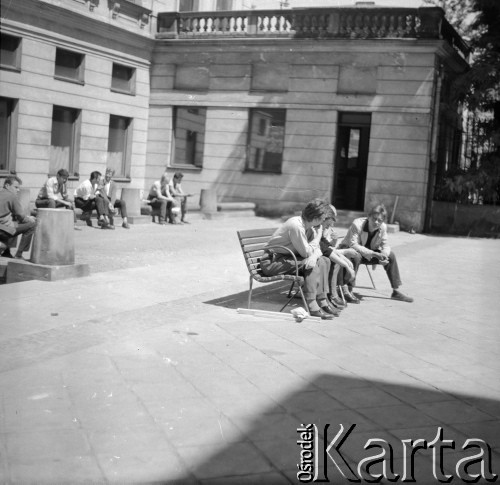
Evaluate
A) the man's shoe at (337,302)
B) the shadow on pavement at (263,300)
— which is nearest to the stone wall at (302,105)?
the shadow on pavement at (263,300)

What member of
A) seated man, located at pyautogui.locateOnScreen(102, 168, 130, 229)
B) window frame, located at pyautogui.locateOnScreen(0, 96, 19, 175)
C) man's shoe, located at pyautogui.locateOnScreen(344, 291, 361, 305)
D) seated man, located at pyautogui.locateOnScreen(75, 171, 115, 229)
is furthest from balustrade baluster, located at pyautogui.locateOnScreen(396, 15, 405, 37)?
man's shoe, located at pyautogui.locateOnScreen(344, 291, 361, 305)

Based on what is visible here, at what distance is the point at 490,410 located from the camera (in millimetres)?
5527

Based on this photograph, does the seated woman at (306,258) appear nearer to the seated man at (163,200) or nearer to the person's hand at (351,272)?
the person's hand at (351,272)

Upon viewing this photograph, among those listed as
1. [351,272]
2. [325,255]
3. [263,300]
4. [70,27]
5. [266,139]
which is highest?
[70,27]

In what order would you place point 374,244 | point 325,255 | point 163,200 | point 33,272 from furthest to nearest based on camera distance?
point 163,200
point 374,244
point 33,272
point 325,255

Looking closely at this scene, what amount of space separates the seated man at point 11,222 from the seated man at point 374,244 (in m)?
4.65

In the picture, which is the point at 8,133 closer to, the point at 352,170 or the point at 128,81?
the point at 128,81

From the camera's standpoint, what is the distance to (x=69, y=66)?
2217 cm

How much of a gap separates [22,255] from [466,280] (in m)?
7.01

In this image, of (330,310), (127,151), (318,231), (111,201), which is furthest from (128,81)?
(330,310)

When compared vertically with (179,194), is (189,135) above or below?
above

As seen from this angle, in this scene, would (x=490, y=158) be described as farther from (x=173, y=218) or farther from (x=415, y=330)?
(x=415, y=330)

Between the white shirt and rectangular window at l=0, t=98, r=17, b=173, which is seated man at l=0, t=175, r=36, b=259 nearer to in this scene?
the white shirt

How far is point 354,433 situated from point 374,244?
5457mm
